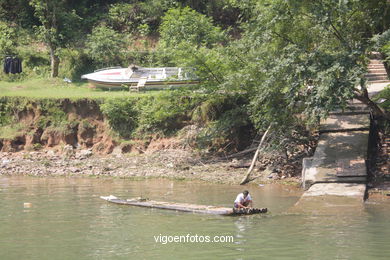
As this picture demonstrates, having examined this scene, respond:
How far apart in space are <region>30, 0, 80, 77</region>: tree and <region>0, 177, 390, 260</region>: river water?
13.4 metres

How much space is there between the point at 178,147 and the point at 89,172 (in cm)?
378

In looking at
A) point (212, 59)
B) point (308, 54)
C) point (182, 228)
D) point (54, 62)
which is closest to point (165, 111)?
point (212, 59)

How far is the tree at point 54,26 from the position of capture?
104 feet

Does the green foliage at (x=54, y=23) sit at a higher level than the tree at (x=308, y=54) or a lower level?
higher

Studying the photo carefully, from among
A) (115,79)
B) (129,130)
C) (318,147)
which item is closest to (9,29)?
(115,79)

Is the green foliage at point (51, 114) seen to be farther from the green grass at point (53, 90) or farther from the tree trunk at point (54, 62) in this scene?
the tree trunk at point (54, 62)

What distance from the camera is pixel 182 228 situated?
Answer: 14.7 meters

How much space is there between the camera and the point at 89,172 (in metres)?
23.8

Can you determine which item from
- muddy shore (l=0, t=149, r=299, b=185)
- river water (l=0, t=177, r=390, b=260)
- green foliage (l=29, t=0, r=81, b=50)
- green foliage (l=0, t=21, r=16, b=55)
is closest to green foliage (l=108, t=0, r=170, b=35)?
green foliage (l=29, t=0, r=81, b=50)

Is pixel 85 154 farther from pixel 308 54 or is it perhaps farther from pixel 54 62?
pixel 308 54

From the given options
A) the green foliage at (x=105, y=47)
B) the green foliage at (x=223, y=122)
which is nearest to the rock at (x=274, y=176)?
the green foliage at (x=223, y=122)

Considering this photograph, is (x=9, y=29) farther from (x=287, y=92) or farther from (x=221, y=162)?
(x=287, y=92)

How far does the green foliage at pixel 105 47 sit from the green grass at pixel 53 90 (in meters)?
1.70

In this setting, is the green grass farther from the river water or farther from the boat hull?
the river water
